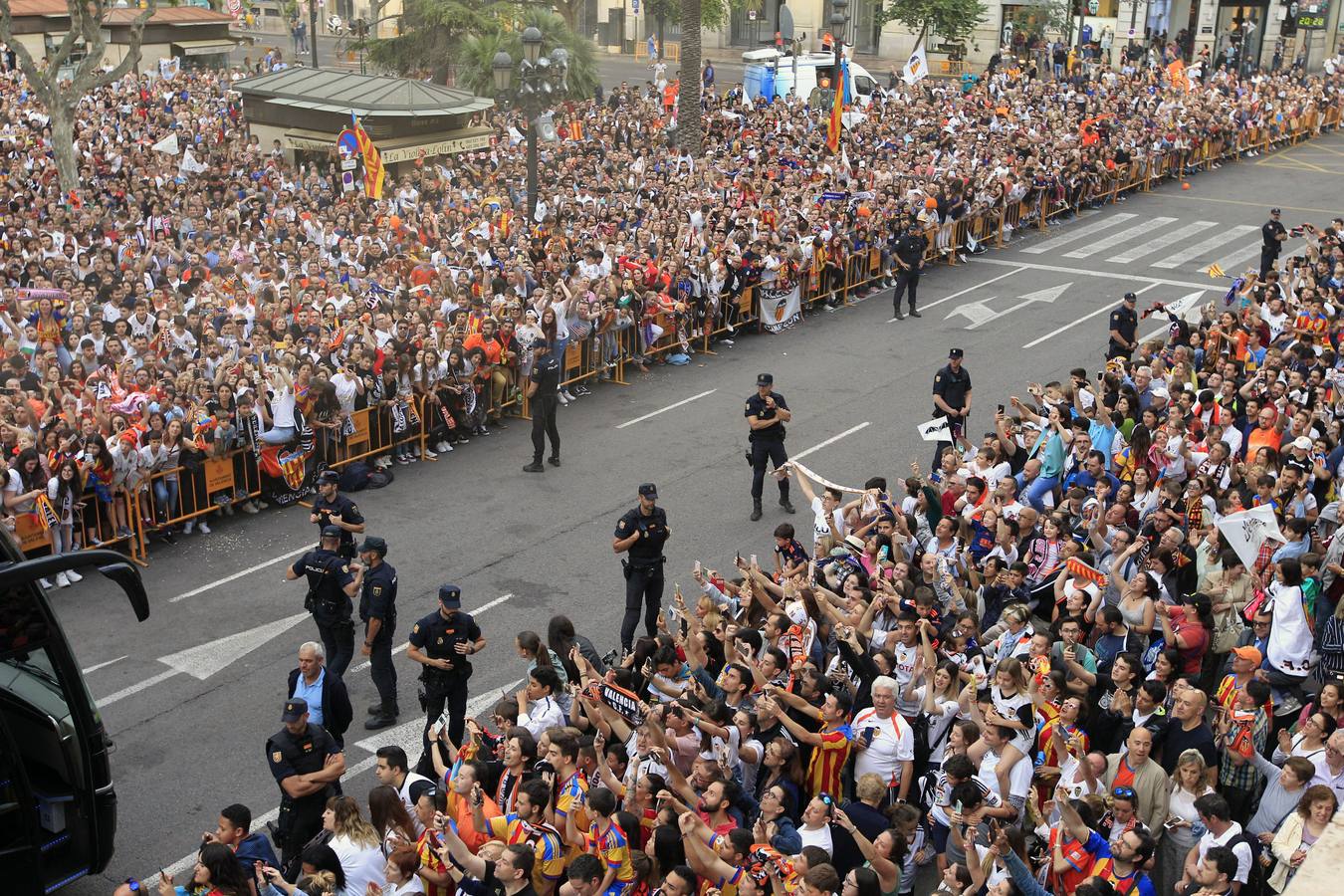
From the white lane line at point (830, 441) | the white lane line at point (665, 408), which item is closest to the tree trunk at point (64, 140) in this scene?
the white lane line at point (665, 408)

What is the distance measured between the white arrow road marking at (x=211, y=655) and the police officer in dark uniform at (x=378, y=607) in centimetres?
201

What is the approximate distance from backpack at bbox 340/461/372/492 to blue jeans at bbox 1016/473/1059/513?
744 centimetres

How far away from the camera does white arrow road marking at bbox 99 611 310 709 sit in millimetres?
12430

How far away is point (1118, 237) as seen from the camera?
→ 30.7 metres

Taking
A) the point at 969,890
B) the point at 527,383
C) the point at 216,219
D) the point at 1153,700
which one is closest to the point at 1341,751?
the point at 1153,700

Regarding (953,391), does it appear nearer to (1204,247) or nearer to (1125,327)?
(1125,327)

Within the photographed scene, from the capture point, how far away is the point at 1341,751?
7.85m

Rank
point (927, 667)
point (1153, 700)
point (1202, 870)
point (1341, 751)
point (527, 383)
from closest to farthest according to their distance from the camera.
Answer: point (1202, 870) < point (1341, 751) < point (1153, 700) < point (927, 667) < point (527, 383)

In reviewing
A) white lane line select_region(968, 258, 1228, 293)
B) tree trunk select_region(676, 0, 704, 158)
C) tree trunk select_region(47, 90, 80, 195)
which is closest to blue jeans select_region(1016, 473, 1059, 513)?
white lane line select_region(968, 258, 1228, 293)

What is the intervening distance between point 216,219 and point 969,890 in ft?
66.9

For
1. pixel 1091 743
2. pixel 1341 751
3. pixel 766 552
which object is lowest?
pixel 766 552

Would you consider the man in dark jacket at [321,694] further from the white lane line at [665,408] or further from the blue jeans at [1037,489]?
the white lane line at [665,408]

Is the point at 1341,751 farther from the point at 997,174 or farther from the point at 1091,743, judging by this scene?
the point at 997,174

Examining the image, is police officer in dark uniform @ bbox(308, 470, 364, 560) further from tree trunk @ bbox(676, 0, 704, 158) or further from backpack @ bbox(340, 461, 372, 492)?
tree trunk @ bbox(676, 0, 704, 158)
